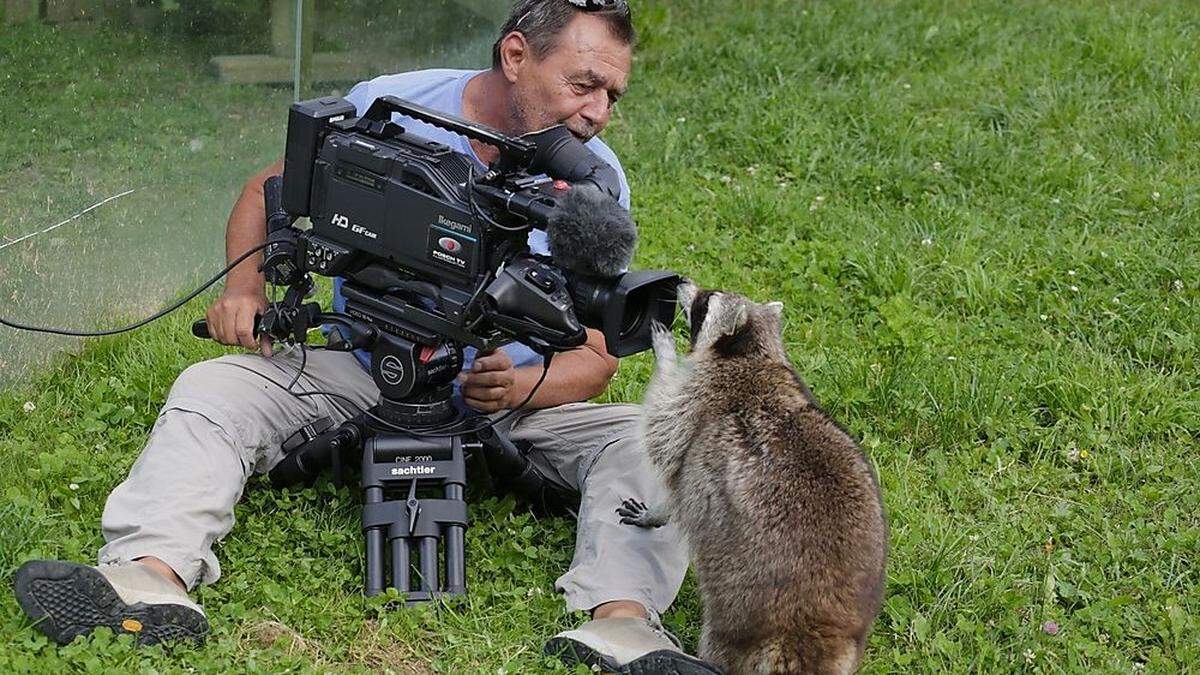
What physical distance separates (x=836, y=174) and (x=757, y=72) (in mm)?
1375

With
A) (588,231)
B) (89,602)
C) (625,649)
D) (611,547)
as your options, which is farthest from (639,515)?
(89,602)

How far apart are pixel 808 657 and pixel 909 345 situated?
7.91 ft

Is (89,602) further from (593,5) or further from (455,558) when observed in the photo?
(593,5)

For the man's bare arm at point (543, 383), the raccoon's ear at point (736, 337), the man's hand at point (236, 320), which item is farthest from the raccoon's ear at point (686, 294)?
the man's hand at point (236, 320)

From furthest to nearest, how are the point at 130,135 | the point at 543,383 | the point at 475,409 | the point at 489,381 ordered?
the point at 130,135, the point at 543,383, the point at 475,409, the point at 489,381

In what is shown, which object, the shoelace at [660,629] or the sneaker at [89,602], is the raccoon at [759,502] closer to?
the shoelace at [660,629]

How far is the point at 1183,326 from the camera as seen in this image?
568 cm

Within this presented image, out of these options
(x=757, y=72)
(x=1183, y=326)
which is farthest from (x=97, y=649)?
(x=757, y=72)

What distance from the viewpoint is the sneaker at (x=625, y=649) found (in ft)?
11.5

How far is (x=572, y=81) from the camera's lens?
14.3 ft

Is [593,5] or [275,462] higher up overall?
[593,5]

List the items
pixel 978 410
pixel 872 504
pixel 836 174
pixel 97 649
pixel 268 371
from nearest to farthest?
pixel 97 649, pixel 872 504, pixel 268 371, pixel 978 410, pixel 836 174

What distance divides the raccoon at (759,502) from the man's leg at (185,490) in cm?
97

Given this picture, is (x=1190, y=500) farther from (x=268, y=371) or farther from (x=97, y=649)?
(x=97, y=649)
